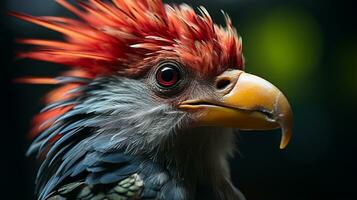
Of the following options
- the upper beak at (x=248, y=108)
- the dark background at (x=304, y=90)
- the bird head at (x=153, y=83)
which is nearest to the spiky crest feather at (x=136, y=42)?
the bird head at (x=153, y=83)

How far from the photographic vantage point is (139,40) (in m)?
1.62

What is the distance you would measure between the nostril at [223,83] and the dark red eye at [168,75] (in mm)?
121

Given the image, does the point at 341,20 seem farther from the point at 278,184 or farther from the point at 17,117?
the point at 17,117

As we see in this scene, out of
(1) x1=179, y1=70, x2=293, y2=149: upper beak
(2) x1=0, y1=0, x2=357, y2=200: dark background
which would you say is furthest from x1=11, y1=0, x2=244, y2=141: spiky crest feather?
(2) x1=0, y1=0, x2=357, y2=200: dark background

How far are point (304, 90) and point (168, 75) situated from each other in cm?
214

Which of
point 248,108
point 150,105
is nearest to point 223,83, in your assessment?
point 248,108

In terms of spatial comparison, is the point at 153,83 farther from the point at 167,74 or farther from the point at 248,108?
the point at 248,108

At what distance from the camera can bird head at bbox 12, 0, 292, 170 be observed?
5.16ft

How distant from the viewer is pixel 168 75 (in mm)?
1623

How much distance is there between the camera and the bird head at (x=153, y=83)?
1571 mm

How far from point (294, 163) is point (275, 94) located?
218 cm

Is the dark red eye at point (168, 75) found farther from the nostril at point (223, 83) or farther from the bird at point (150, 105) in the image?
the nostril at point (223, 83)

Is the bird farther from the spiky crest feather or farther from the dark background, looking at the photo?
the dark background

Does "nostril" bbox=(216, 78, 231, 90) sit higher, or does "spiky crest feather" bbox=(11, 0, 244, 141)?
"spiky crest feather" bbox=(11, 0, 244, 141)
